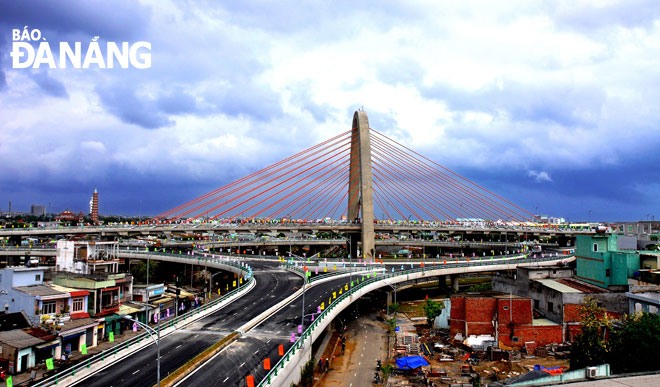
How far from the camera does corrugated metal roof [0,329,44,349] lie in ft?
102

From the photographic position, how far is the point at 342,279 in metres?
58.4

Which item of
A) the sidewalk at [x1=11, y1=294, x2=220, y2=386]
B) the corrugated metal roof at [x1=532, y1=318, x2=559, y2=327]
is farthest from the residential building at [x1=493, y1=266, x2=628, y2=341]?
the sidewalk at [x1=11, y1=294, x2=220, y2=386]

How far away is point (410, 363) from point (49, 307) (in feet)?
98.5

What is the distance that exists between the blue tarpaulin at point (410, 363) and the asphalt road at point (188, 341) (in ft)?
41.8

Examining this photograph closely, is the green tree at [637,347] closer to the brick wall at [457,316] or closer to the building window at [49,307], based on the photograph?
the brick wall at [457,316]

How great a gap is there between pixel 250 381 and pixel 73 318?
2263 centimetres

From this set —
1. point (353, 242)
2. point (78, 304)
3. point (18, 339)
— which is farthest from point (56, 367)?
point (353, 242)

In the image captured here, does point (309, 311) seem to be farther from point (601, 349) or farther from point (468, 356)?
point (601, 349)

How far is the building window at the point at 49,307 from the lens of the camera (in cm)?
3753

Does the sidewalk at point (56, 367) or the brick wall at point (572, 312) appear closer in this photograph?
the sidewalk at point (56, 367)

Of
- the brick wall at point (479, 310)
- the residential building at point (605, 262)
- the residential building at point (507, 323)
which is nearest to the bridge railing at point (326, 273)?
the brick wall at point (479, 310)

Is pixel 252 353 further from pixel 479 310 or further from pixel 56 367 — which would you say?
pixel 479 310

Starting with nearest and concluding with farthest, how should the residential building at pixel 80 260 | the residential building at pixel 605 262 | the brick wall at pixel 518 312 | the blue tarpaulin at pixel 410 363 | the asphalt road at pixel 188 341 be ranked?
1. the asphalt road at pixel 188 341
2. the blue tarpaulin at pixel 410 363
3. the brick wall at pixel 518 312
4. the residential building at pixel 80 260
5. the residential building at pixel 605 262

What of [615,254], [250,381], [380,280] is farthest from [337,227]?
[250,381]
